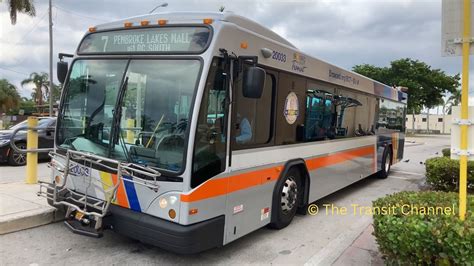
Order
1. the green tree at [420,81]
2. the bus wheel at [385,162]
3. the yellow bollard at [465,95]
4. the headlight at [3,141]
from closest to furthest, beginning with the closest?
the yellow bollard at [465,95]
the headlight at [3,141]
the bus wheel at [385,162]
the green tree at [420,81]

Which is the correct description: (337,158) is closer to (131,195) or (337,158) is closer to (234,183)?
(234,183)

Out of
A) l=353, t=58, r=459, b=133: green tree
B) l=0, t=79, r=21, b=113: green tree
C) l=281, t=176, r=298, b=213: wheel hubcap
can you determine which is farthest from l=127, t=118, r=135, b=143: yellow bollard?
l=0, t=79, r=21, b=113: green tree

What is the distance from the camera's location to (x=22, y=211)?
5.75 meters

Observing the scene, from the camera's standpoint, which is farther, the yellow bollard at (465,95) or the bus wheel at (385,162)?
the bus wheel at (385,162)

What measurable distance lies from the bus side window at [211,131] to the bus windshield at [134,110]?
158mm

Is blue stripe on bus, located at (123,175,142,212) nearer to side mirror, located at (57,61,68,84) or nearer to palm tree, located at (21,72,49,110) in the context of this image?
side mirror, located at (57,61,68,84)

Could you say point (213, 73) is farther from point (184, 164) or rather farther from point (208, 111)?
point (184, 164)

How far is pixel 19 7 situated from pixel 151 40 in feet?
80.5

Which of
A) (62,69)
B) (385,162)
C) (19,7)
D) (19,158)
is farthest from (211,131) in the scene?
(19,7)

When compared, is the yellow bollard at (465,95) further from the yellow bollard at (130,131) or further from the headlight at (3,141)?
the headlight at (3,141)

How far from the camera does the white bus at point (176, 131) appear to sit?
165 inches

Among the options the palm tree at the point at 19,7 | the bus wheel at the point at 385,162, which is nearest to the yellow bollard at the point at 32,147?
the bus wheel at the point at 385,162

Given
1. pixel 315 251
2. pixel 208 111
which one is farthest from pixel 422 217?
pixel 208 111

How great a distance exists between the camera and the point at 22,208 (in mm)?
5906
